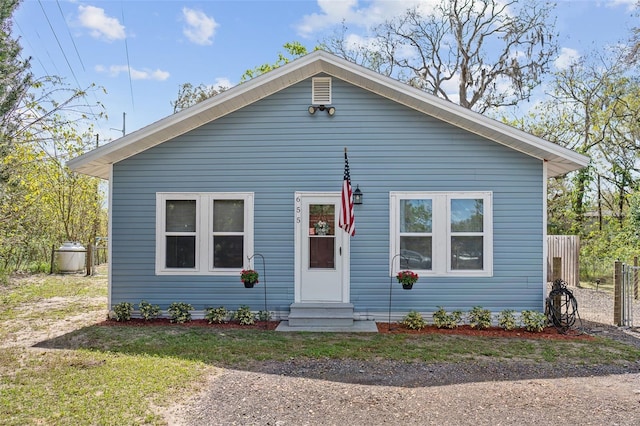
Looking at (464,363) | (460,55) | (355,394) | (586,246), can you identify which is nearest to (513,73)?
(460,55)

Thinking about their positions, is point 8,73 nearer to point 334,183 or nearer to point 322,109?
point 322,109

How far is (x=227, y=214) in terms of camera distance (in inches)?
318

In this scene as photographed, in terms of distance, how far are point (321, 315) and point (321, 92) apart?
13.0 ft

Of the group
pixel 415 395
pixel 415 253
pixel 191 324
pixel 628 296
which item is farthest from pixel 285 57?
pixel 415 395

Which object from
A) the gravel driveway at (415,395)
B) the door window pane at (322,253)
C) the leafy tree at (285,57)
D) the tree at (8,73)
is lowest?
the gravel driveway at (415,395)

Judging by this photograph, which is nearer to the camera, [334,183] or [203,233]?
[334,183]

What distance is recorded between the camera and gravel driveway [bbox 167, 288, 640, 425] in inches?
152

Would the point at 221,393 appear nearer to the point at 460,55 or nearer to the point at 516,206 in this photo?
the point at 516,206

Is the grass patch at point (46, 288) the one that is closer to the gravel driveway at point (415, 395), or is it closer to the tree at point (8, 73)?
the tree at point (8, 73)

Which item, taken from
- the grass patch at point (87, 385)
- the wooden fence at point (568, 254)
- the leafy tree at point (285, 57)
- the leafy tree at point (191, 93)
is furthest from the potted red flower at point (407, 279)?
the leafy tree at point (191, 93)

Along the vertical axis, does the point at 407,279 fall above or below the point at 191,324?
above

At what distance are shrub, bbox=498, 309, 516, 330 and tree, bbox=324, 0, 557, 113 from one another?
1454 cm

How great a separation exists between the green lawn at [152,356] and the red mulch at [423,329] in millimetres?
279

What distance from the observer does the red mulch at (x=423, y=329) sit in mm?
7055
